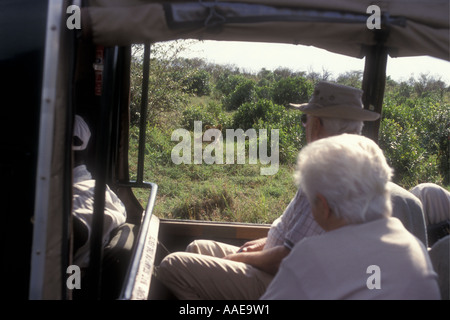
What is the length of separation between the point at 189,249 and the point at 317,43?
145cm

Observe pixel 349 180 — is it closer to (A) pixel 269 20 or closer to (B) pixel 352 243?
(B) pixel 352 243

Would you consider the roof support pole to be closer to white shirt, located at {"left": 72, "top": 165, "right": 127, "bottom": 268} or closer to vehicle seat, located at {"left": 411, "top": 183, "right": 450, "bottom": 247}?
vehicle seat, located at {"left": 411, "top": 183, "right": 450, "bottom": 247}

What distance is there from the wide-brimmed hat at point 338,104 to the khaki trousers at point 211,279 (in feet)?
3.06

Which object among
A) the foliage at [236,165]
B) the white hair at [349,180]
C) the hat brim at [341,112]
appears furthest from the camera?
the foliage at [236,165]

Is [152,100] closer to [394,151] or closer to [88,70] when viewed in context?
[394,151]

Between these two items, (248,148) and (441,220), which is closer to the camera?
(441,220)

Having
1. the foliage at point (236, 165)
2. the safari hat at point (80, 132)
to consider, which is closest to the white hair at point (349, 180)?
the safari hat at point (80, 132)

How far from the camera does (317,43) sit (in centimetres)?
250

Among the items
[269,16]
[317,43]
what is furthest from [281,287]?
[317,43]

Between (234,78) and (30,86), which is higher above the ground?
(234,78)

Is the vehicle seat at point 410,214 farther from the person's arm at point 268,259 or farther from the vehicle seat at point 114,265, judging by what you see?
the vehicle seat at point 114,265

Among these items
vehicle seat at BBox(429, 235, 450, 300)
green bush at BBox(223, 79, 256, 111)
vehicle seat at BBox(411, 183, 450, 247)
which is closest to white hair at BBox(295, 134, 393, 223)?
vehicle seat at BBox(429, 235, 450, 300)

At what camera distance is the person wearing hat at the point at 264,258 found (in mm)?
2133
